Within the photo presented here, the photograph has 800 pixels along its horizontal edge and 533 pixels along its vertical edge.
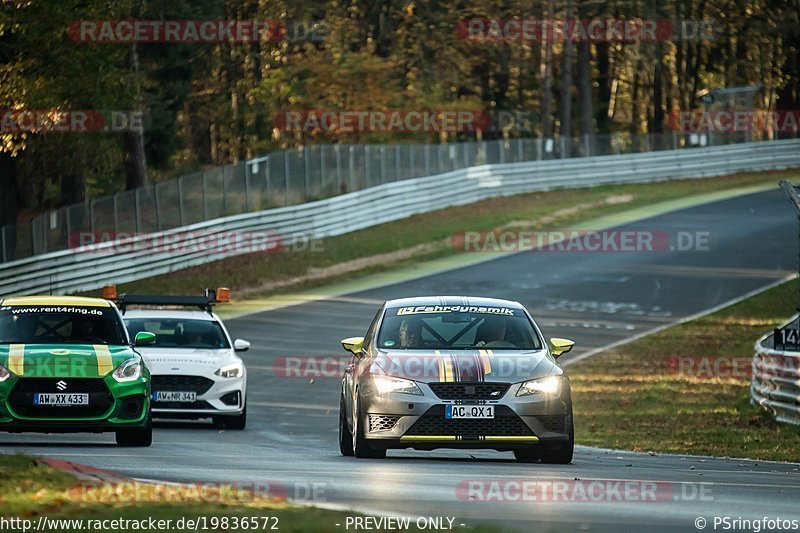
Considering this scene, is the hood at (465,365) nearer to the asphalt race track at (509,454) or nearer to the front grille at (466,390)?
the front grille at (466,390)

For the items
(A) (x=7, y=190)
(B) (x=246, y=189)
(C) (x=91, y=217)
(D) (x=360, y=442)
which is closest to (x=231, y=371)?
(D) (x=360, y=442)

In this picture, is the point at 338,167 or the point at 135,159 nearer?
the point at 135,159

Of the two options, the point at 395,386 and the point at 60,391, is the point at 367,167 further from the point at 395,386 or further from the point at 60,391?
the point at 395,386

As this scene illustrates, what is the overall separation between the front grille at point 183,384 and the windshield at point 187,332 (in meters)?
0.98

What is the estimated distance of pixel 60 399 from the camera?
14.8 m

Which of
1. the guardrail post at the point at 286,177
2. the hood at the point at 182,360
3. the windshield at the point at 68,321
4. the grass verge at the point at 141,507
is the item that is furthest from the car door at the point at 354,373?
the guardrail post at the point at 286,177

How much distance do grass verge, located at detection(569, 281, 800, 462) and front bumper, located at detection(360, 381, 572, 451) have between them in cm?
441

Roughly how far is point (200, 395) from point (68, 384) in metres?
4.51

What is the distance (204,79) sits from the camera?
215 feet

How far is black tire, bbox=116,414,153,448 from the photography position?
15.3 m

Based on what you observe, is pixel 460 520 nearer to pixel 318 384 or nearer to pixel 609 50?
pixel 318 384

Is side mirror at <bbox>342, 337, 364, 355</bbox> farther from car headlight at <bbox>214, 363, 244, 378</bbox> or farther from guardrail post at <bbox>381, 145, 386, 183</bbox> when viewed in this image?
guardrail post at <bbox>381, 145, 386, 183</bbox>

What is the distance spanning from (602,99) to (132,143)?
138 feet

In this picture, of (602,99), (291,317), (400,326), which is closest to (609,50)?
(602,99)
